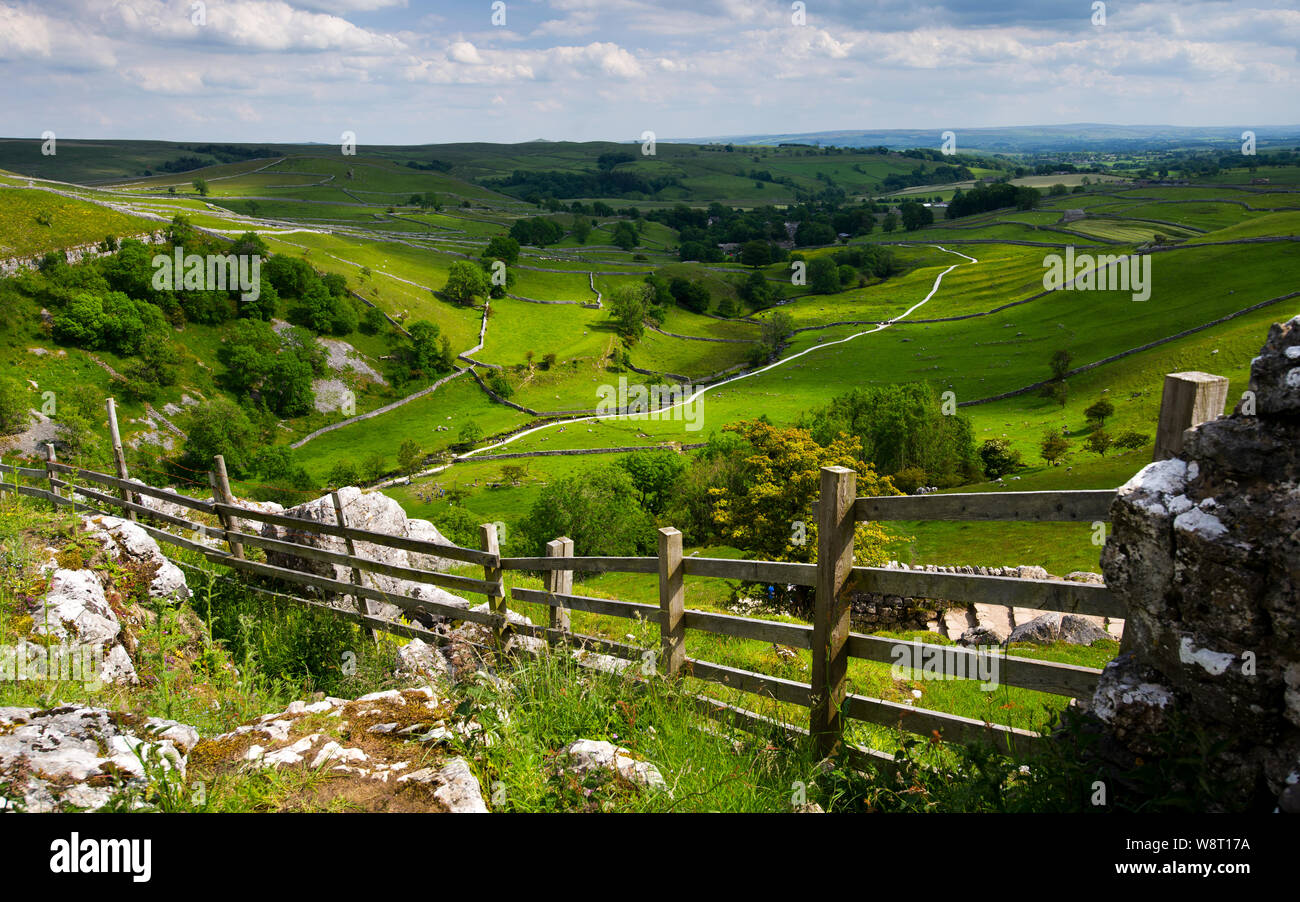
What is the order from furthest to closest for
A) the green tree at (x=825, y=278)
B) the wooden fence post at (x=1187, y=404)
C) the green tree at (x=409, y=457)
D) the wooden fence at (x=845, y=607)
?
the green tree at (x=825, y=278) < the green tree at (x=409, y=457) < the wooden fence at (x=845, y=607) < the wooden fence post at (x=1187, y=404)

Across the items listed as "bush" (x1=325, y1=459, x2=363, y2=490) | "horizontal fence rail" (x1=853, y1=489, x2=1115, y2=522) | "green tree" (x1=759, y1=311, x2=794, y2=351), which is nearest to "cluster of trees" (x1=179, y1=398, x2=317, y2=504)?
"bush" (x1=325, y1=459, x2=363, y2=490)

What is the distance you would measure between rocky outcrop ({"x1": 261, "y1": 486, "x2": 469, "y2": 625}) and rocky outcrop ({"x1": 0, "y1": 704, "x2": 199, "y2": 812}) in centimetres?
579

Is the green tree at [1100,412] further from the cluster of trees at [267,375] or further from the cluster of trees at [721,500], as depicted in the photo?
the cluster of trees at [267,375]

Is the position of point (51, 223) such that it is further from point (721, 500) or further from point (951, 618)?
point (951, 618)

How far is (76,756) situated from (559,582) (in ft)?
16.5

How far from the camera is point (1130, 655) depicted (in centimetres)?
439

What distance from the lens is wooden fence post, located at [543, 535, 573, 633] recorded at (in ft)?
28.5

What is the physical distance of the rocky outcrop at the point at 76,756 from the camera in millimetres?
4004

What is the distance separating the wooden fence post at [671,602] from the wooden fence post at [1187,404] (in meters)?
3.94

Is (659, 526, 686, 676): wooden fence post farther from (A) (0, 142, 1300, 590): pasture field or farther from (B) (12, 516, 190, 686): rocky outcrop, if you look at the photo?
(A) (0, 142, 1300, 590): pasture field

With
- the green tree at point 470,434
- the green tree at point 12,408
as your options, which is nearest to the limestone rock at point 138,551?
the green tree at point 470,434

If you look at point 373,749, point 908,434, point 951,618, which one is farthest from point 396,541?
point 908,434

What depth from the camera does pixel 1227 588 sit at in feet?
12.3

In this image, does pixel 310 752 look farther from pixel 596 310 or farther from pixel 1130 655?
pixel 596 310
